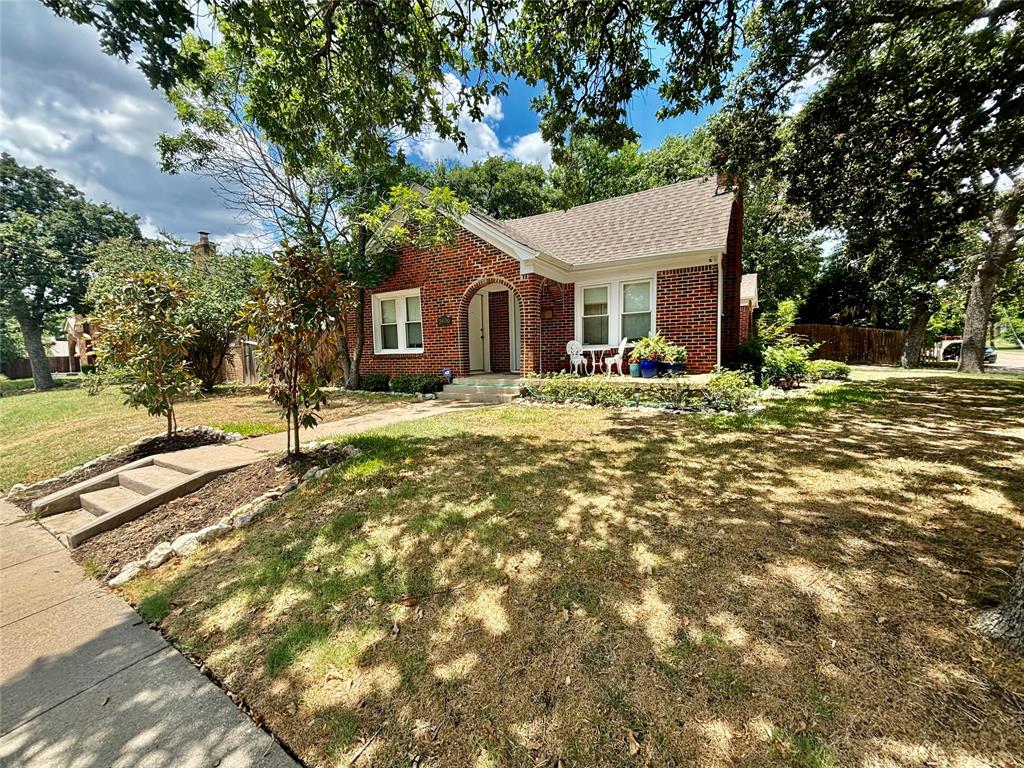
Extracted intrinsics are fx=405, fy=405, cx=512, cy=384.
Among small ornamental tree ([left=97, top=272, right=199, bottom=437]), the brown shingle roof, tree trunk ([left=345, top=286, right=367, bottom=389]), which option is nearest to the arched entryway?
the brown shingle roof

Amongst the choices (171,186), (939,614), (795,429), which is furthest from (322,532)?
(171,186)

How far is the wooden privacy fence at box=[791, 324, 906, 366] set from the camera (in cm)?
2147

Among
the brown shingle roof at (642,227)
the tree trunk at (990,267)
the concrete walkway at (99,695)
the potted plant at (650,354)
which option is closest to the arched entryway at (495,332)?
the brown shingle roof at (642,227)

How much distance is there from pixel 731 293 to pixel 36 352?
32013 mm

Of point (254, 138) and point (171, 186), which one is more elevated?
point (254, 138)

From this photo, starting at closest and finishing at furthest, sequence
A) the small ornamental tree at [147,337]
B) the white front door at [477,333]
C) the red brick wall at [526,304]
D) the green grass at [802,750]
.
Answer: the green grass at [802,750]
the small ornamental tree at [147,337]
the red brick wall at [526,304]
the white front door at [477,333]

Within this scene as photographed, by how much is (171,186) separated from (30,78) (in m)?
8.33

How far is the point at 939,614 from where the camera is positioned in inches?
83.7

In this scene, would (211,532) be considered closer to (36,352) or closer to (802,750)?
(802,750)

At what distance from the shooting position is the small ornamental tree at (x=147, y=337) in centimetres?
571

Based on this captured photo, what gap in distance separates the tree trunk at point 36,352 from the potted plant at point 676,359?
1151 inches

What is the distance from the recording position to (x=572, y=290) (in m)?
11.2

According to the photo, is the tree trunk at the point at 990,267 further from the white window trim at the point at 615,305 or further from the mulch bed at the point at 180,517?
the mulch bed at the point at 180,517

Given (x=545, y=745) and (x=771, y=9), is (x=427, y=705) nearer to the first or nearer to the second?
(x=545, y=745)
